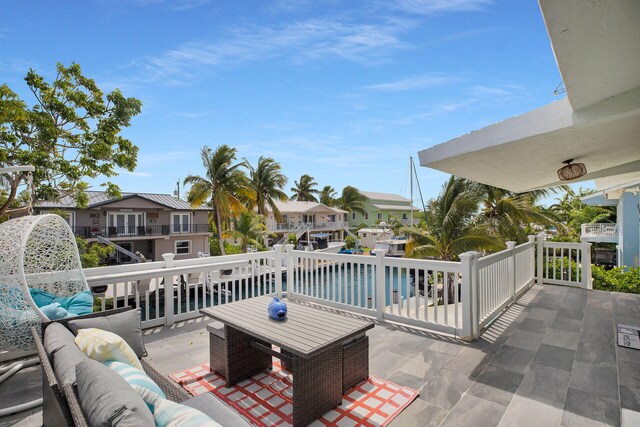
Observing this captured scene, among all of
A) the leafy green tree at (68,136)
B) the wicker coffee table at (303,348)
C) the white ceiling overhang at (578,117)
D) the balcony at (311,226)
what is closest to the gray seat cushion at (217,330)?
the wicker coffee table at (303,348)

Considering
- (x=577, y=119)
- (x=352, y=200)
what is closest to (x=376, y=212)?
(x=352, y=200)

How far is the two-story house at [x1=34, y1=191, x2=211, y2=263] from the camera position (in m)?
18.8

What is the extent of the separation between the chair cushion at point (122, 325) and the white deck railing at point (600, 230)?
65.1 feet

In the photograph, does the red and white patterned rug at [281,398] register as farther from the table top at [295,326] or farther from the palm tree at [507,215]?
the palm tree at [507,215]

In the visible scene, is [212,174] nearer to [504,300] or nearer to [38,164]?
[38,164]

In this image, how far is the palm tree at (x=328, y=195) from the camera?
132ft

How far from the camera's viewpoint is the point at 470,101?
33.3ft

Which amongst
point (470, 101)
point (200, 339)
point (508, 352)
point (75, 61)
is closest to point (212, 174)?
point (75, 61)

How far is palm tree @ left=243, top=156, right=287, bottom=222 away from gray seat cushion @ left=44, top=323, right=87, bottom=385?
75.2 feet

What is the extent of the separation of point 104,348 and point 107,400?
851 mm

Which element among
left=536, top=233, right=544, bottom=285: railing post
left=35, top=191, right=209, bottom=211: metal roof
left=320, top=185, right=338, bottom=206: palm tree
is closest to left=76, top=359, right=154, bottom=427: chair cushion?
left=536, top=233, right=544, bottom=285: railing post

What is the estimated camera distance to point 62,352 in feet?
5.88

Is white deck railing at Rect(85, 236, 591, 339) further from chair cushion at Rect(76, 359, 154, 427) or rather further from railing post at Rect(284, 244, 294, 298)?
chair cushion at Rect(76, 359, 154, 427)

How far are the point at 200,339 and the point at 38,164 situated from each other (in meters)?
7.83
